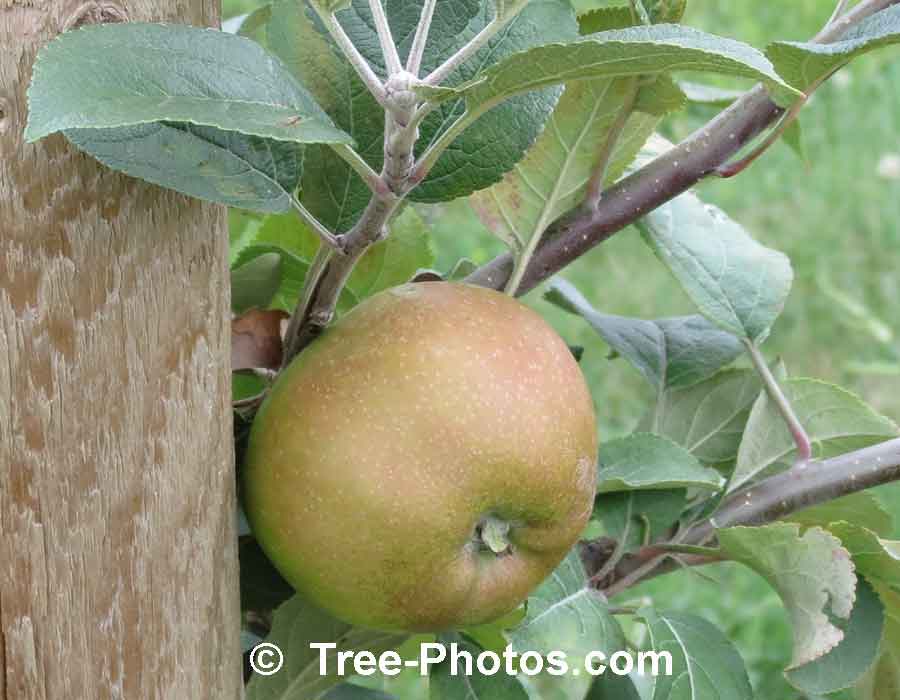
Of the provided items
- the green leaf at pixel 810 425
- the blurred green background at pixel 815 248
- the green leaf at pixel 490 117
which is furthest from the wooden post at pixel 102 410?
the blurred green background at pixel 815 248

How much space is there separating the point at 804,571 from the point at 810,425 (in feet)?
0.75

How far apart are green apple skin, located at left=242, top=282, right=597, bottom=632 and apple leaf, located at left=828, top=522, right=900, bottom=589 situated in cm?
24

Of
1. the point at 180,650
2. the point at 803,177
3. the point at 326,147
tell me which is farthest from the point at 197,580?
the point at 803,177

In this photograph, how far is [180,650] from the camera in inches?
34.5

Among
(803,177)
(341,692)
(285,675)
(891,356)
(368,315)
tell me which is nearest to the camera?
(368,315)

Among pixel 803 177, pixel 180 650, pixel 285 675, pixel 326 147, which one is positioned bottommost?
pixel 803 177

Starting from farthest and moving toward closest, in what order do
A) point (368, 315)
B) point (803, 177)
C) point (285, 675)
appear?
point (803, 177) → point (285, 675) → point (368, 315)

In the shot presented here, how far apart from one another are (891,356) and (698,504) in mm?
1864

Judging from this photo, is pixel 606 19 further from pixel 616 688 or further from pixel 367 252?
pixel 616 688

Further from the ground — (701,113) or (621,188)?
(621,188)

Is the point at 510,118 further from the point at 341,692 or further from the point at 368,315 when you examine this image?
the point at 341,692

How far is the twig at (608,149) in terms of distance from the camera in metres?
0.97

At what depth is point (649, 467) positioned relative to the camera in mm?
1062

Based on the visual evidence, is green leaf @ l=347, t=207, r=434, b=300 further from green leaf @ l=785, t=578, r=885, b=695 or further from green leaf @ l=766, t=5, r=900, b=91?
green leaf @ l=785, t=578, r=885, b=695
